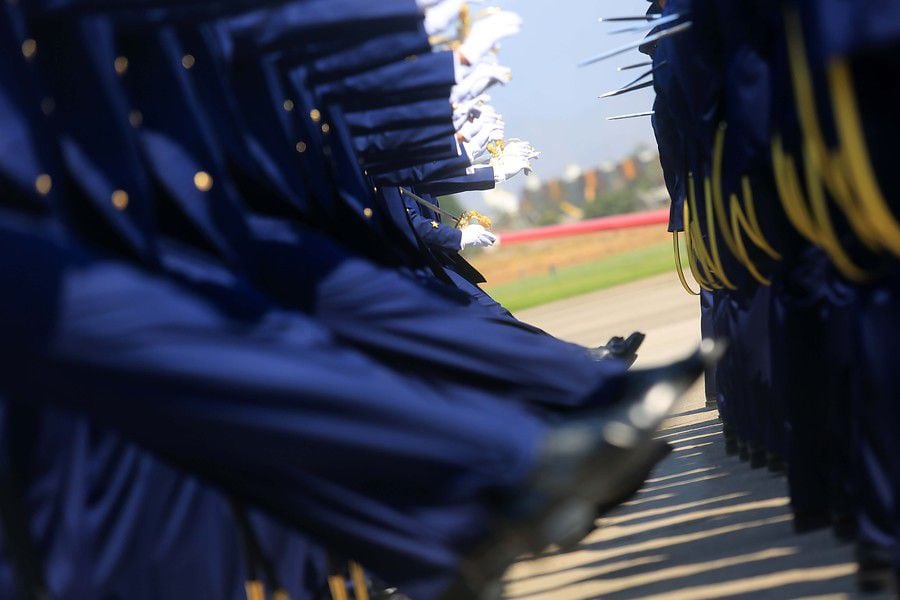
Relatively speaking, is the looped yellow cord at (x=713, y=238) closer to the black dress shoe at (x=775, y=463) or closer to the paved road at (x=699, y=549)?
the black dress shoe at (x=775, y=463)

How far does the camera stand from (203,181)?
2.99m

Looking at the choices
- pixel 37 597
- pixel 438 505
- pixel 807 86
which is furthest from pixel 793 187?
pixel 37 597

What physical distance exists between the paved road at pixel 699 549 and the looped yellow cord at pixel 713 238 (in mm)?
691

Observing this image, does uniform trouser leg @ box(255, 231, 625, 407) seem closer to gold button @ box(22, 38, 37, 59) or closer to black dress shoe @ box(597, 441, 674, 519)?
black dress shoe @ box(597, 441, 674, 519)

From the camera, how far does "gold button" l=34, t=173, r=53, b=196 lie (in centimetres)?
265

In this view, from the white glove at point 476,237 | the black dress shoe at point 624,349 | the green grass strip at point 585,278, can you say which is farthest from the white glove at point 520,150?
the green grass strip at point 585,278

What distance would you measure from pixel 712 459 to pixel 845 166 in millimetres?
2844

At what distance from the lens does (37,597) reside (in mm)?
2525

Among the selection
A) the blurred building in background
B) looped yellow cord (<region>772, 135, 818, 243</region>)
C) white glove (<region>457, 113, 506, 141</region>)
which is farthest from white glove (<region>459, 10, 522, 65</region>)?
the blurred building in background

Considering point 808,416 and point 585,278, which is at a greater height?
point 808,416

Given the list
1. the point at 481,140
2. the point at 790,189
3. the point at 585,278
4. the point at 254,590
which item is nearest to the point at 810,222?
the point at 790,189

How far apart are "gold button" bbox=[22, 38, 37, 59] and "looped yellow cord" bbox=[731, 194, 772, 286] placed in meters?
1.99

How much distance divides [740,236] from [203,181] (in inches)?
67.1

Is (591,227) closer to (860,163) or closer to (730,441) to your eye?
(730,441)
